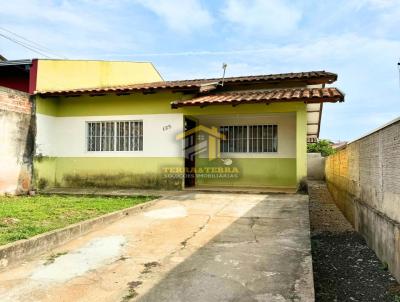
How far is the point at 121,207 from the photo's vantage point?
7246mm

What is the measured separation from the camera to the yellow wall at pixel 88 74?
11.2m

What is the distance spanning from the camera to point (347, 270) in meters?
5.11

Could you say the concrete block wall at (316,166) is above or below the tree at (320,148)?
below

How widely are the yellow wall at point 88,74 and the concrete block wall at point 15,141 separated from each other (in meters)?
1.03

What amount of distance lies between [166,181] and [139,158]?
1.10 meters

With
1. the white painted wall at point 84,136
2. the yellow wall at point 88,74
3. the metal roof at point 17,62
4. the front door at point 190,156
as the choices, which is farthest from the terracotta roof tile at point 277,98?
the metal roof at point 17,62

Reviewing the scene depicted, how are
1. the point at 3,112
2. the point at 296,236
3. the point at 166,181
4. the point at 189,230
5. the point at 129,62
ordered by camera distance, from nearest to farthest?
the point at 296,236 < the point at 189,230 < the point at 3,112 < the point at 166,181 < the point at 129,62

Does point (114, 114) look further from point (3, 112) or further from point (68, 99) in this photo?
point (3, 112)

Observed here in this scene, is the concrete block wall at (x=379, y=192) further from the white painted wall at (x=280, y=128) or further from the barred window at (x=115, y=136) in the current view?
the barred window at (x=115, y=136)

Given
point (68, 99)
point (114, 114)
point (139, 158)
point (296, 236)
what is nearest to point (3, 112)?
point (68, 99)

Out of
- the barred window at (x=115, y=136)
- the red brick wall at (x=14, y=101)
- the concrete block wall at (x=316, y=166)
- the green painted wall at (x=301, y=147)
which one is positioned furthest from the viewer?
the concrete block wall at (x=316, y=166)

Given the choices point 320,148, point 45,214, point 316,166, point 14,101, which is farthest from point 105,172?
point 320,148

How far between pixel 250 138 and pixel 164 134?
120 inches

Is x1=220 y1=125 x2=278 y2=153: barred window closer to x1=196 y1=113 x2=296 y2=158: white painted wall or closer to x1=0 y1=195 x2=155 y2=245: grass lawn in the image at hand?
x1=196 y1=113 x2=296 y2=158: white painted wall
